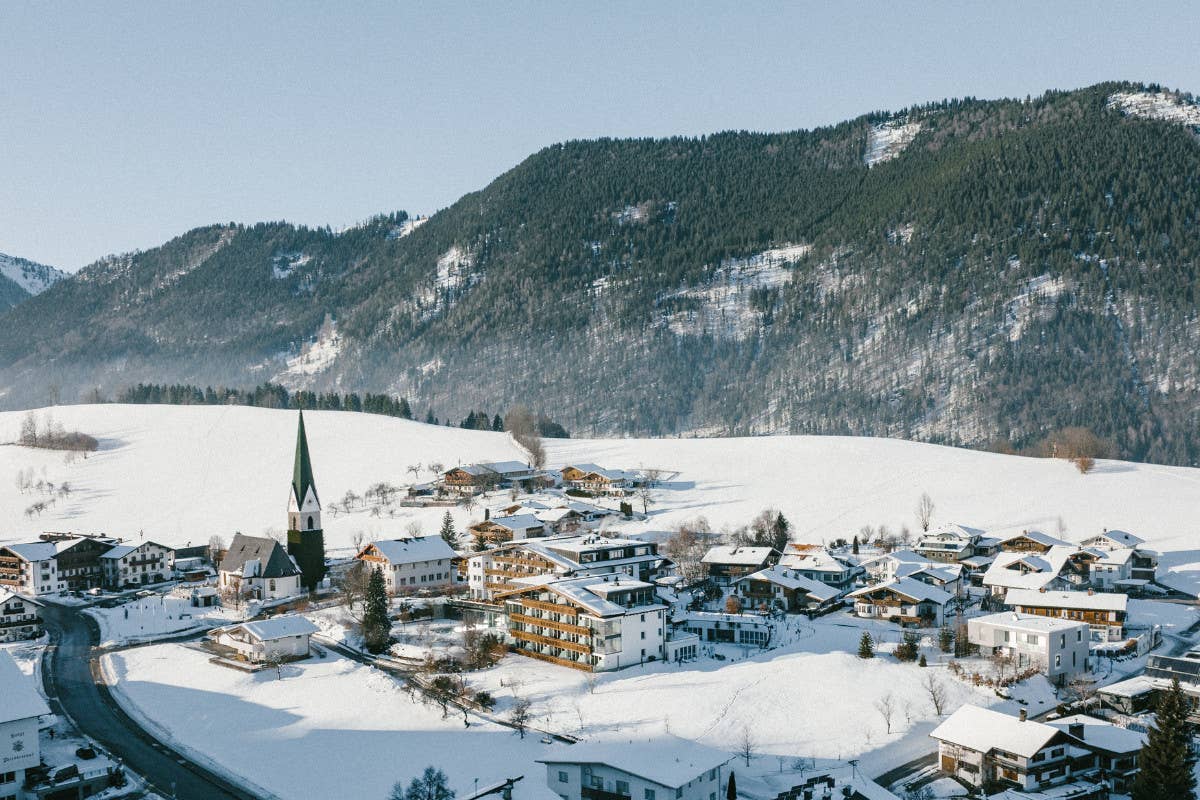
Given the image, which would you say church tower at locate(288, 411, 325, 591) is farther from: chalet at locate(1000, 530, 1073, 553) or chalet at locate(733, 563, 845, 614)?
chalet at locate(1000, 530, 1073, 553)

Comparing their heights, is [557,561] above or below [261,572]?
above

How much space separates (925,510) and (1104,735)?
57.3 meters

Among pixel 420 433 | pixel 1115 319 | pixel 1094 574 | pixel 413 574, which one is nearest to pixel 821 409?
pixel 1115 319

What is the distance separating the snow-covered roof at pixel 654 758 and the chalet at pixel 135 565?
57675mm

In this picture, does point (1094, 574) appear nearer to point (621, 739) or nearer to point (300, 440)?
point (621, 739)

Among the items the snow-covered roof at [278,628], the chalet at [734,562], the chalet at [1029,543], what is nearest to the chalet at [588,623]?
the snow-covered roof at [278,628]

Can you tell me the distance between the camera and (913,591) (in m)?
62.2

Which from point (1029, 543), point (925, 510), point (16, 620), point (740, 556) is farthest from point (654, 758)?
point (925, 510)

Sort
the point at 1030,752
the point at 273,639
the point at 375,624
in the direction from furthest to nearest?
the point at 375,624, the point at 273,639, the point at 1030,752

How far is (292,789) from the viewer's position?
37688 mm

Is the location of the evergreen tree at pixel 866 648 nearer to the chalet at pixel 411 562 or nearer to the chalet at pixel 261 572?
the chalet at pixel 411 562

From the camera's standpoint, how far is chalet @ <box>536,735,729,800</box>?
1336 inches

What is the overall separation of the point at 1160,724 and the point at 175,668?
4685 centimetres

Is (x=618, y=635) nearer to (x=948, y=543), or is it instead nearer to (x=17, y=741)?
(x=17, y=741)
